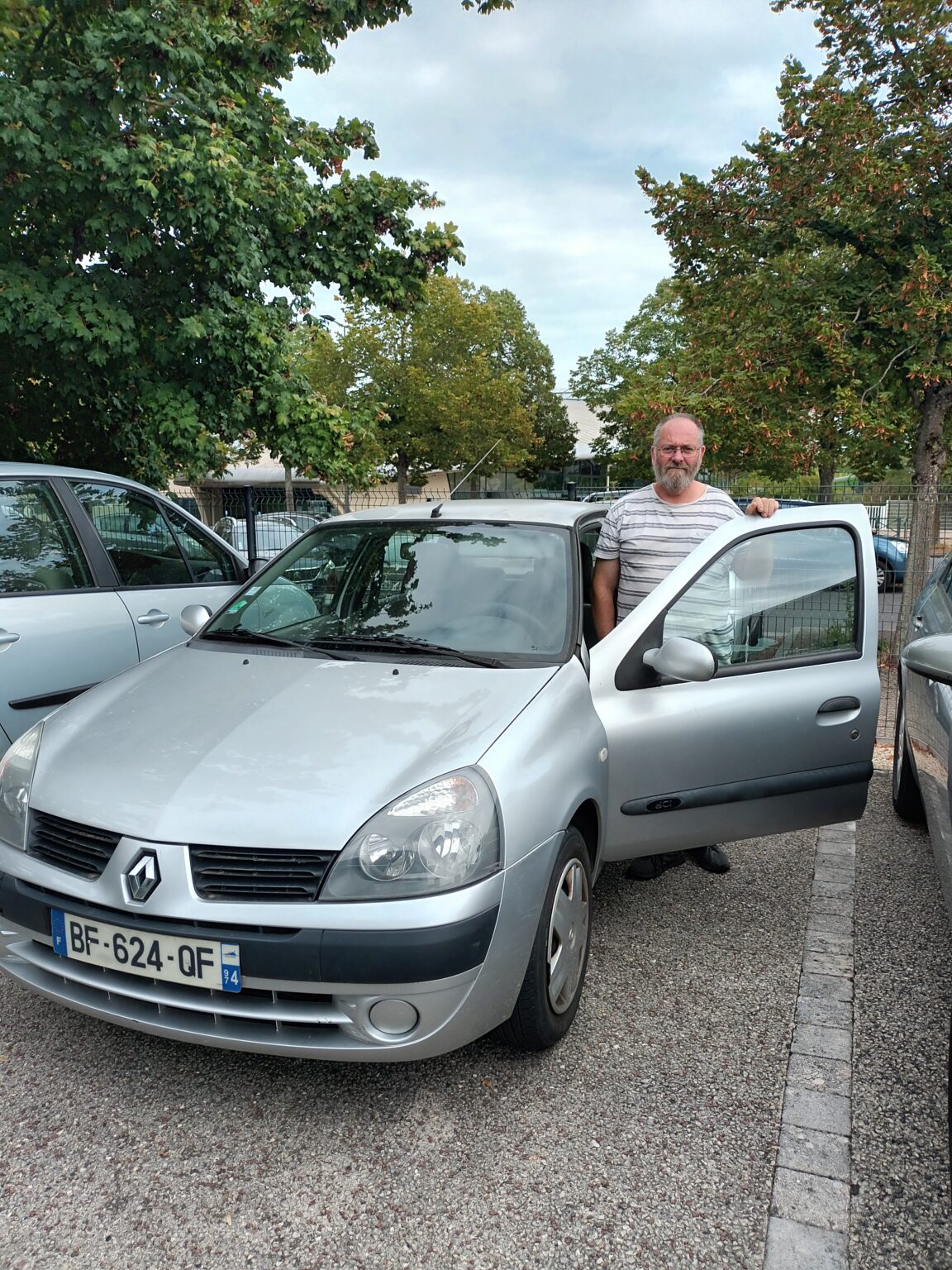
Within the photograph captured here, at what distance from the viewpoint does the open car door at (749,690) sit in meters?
3.22

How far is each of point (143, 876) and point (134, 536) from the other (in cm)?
298

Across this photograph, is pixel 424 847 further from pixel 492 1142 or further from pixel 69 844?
pixel 69 844

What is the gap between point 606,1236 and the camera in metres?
2.07

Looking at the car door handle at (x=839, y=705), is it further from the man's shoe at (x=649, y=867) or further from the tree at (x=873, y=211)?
the tree at (x=873, y=211)

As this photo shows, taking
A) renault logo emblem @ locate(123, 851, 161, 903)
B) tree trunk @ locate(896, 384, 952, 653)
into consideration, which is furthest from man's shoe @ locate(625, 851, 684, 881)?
tree trunk @ locate(896, 384, 952, 653)

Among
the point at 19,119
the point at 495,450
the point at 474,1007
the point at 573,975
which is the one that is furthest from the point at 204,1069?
the point at 495,450

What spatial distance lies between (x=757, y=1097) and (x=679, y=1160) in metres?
0.38

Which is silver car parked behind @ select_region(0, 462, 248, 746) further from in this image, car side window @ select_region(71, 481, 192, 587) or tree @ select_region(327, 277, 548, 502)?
tree @ select_region(327, 277, 548, 502)

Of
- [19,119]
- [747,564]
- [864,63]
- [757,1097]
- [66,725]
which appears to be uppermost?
[864,63]

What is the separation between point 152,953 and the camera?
2.27 meters

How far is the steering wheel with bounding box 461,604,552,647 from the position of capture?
Result: 3.21 m

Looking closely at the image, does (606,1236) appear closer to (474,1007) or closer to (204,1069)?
(474,1007)

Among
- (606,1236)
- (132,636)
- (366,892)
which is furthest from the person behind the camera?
(132,636)

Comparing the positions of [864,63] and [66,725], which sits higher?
[864,63]
